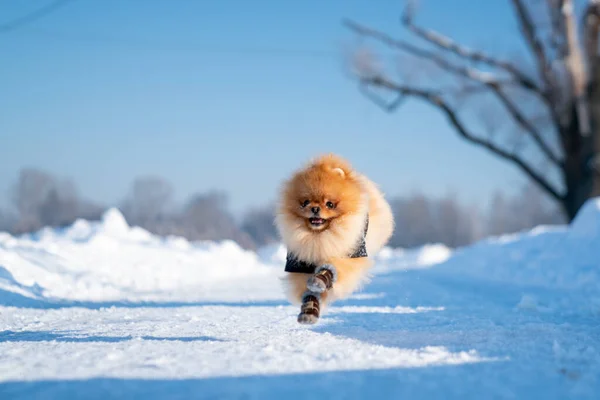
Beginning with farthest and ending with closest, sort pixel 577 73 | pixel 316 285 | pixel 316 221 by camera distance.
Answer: pixel 577 73
pixel 316 221
pixel 316 285

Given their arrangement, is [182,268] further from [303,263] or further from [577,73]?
[577,73]

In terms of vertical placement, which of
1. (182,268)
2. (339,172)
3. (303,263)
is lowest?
(303,263)

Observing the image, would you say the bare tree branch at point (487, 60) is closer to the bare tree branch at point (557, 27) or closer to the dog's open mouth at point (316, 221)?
the bare tree branch at point (557, 27)

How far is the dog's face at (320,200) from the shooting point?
14.8 ft

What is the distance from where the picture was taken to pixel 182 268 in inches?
480

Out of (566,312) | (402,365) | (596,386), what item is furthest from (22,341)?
(566,312)

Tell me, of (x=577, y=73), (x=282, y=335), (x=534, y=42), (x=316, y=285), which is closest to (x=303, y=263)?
(x=316, y=285)

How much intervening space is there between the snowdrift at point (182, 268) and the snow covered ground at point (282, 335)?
46 mm

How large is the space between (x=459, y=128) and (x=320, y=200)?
47.0 feet

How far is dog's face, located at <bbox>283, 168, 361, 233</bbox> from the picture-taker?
14.8 feet

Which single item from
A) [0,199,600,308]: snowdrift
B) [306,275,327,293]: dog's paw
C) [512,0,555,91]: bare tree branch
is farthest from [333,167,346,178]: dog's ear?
[512,0,555,91]: bare tree branch

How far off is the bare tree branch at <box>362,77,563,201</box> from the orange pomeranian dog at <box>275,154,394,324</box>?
546 inches

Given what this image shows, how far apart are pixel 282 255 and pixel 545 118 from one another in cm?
968

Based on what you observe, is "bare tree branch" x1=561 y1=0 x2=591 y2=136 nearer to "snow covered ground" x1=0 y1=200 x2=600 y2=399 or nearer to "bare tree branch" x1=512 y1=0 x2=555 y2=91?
"bare tree branch" x1=512 y1=0 x2=555 y2=91
